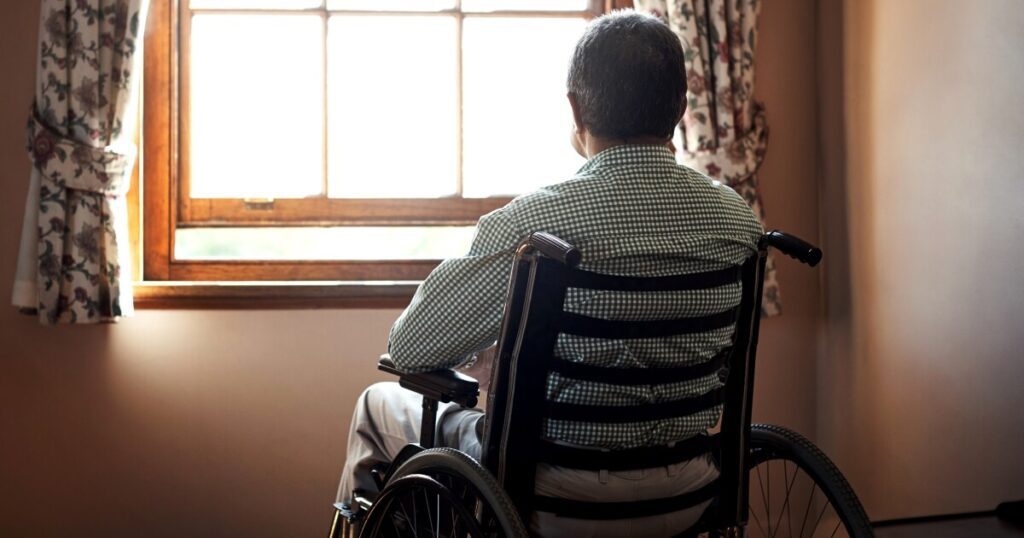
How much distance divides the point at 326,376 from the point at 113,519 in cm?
69

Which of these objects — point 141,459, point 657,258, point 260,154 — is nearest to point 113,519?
point 141,459

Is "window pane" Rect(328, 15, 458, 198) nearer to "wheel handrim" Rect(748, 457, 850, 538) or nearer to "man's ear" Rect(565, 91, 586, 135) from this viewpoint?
"wheel handrim" Rect(748, 457, 850, 538)

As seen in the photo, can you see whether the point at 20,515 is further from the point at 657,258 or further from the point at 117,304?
the point at 657,258

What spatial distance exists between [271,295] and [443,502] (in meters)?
1.36

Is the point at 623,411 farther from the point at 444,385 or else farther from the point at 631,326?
the point at 444,385

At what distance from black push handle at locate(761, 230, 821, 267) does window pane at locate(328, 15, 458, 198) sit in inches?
63.3

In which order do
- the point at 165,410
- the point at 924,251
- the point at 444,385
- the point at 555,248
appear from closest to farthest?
the point at 555,248 → the point at 444,385 → the point at 924,251 → the point at 165,410

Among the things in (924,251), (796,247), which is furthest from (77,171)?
(924,251)

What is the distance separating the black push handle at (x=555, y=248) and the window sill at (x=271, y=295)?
1569mm

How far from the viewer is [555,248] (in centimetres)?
135

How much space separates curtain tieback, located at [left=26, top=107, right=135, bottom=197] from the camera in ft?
8.90

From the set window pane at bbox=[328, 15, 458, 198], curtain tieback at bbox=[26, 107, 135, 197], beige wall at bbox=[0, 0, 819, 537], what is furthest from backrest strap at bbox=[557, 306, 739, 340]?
curtain tieback at bbox=[26, 107, 135, 197]

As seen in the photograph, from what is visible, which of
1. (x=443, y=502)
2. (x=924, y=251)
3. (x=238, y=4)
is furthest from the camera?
(x=238, y=4)

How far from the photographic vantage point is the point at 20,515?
288 centimetres
